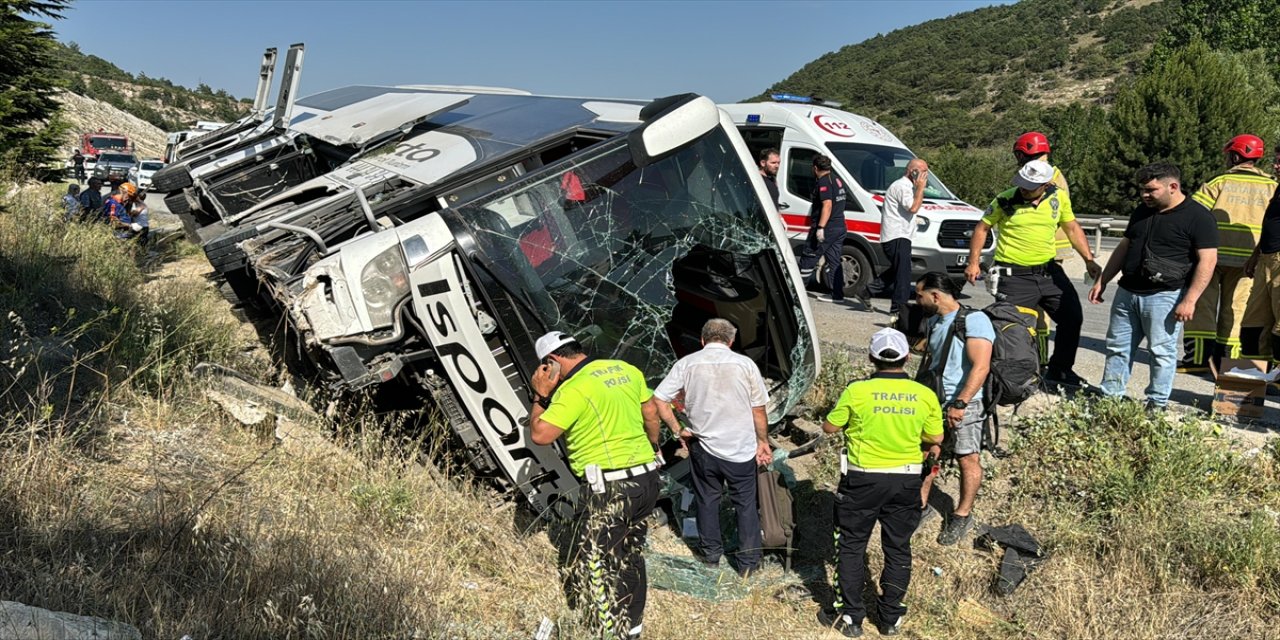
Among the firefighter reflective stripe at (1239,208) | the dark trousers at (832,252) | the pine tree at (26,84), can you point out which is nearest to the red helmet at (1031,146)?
the firefighter reflective stripe at (1239,208)

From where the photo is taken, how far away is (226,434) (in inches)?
192

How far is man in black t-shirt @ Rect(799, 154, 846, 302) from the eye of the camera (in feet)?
30.3

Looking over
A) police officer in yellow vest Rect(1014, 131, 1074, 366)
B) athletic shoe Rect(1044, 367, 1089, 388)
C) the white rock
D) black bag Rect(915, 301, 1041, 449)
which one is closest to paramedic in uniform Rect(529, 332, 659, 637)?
black bag Rect(915, 301, 1041, 449)

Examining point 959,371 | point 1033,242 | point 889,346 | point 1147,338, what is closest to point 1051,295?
point 1033,242

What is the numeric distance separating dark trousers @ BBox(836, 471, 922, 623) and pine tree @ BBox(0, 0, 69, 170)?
861 cm

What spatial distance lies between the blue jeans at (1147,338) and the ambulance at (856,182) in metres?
4.22

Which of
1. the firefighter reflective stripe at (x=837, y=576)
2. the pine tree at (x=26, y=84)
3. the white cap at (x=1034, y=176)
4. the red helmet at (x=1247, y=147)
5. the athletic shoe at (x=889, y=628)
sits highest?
the pine tree at (x=26, y=84)

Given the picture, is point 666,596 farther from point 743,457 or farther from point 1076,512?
point 1076,512

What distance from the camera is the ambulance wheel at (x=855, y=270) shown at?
9898mm

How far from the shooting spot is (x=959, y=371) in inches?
177

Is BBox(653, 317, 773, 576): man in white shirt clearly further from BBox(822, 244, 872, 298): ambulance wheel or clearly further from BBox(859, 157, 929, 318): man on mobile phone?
BBox(822, 244, 872, 298): ambulance wheel

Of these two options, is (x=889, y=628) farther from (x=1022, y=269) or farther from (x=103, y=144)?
(x=103, y=144)

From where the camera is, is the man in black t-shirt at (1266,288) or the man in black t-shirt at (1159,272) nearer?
the man in black t-shirt at (1159,272)

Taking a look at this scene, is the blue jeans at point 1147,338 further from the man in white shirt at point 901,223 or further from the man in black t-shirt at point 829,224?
the man in black t-shirt at point 829,224
